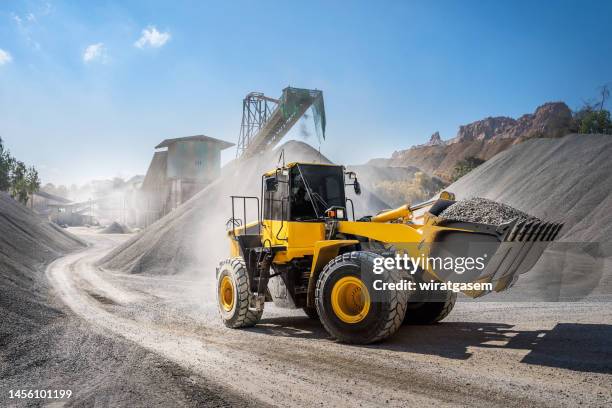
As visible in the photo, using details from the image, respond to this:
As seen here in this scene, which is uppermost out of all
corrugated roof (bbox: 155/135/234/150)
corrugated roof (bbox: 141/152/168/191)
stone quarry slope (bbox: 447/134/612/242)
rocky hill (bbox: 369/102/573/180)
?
rocky hill (bbox: 369/102/573/180)

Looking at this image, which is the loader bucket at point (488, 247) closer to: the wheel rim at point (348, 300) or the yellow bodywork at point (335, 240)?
the yellow bodywork at point (335, 240)

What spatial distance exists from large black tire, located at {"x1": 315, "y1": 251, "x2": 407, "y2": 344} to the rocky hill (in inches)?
3962

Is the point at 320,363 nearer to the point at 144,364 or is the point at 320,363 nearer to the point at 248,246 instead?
the point at 144,364

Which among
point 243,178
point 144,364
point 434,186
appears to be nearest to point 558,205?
point 243,178

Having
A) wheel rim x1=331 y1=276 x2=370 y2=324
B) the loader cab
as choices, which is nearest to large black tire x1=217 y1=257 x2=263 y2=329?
the loader cab

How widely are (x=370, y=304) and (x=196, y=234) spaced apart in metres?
19.3

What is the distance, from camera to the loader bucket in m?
6.40

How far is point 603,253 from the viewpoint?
18359 mm

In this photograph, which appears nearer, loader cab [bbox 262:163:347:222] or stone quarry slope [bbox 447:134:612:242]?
loader cab [bbox 262:163:347:222]

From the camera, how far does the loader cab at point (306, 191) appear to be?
28.7 ft

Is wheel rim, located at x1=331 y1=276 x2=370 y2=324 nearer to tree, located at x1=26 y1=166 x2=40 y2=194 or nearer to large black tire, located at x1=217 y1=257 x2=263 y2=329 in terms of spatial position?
large black tire, located at x1=217 y1=257 x2=263 y2=329

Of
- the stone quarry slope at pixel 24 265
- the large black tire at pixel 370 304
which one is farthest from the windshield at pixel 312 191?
the stone quarry slope at pixel 24 265

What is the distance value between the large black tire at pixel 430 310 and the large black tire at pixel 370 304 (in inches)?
82.4

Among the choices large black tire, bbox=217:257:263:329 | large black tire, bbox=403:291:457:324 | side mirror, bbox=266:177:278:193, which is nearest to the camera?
side mirror, bbox=266:177:278:193
